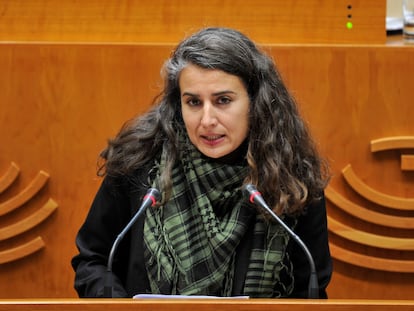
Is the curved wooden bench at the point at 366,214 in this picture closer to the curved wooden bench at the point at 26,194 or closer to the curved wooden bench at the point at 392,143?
the curved wooden bench at the point at 392,143

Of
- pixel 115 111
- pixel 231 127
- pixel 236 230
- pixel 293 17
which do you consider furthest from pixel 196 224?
pixel 293 17

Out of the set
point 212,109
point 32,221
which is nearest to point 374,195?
point 212,109

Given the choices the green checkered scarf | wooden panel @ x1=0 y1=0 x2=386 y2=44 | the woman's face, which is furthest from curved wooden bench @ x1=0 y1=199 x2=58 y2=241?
the woman's face

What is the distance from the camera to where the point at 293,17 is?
7.90ft

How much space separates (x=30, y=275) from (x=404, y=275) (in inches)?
39.1

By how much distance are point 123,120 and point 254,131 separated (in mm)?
558

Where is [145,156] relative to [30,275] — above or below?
above

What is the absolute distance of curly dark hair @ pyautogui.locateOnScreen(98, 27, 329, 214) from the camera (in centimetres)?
190

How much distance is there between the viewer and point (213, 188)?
1944 mm

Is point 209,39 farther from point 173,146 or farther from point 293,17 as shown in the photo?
point 293,17

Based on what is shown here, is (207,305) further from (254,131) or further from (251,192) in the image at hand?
(254,131)

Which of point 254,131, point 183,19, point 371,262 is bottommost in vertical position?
point 371,262

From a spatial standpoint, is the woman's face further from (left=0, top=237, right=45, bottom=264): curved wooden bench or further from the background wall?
(left=0, top=237, right=45, bottom=264): curved wooden bench

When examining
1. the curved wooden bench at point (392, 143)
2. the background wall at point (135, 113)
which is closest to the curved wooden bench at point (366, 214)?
the background wall at point (135, 113)
